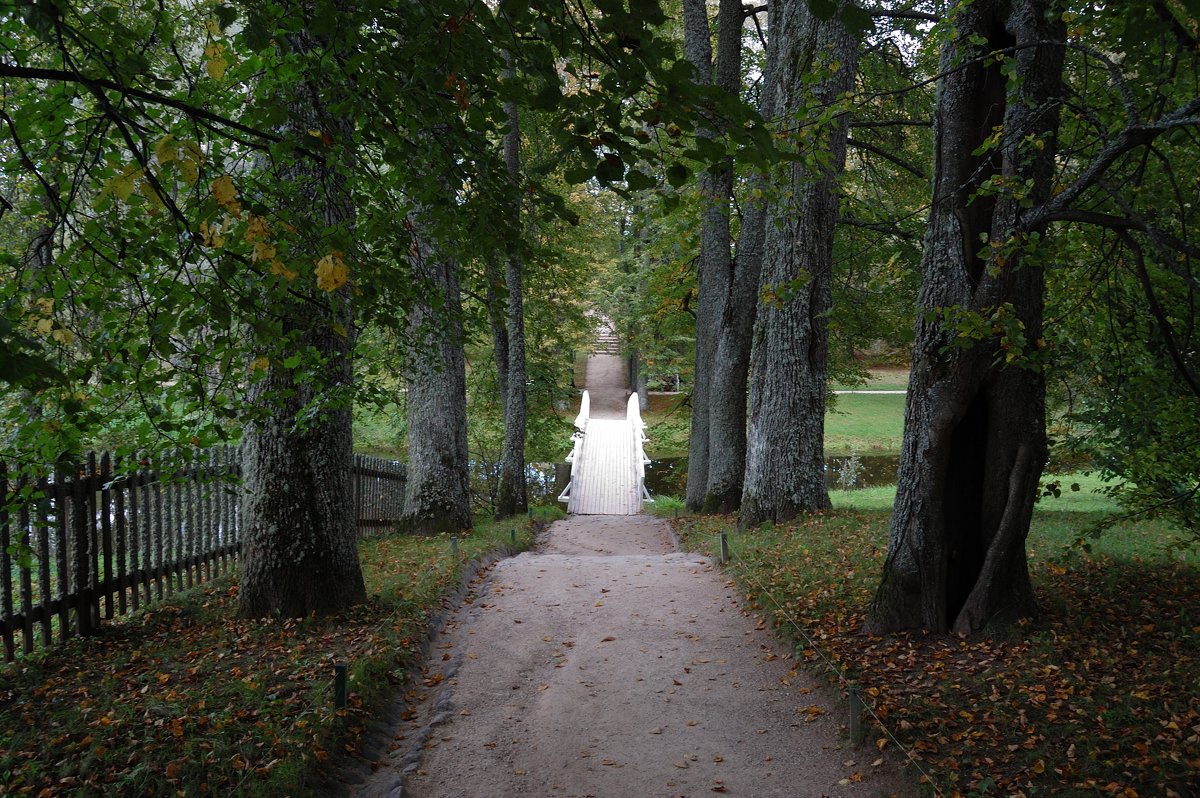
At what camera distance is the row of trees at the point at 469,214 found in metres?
3.49

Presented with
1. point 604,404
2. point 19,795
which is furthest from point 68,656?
point 604,404

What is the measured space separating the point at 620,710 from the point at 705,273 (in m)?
10.8

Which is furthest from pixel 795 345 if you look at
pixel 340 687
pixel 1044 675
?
pixel 340 687

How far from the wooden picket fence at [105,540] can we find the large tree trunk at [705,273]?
8.98 metres

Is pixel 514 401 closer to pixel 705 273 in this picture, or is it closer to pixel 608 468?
pixel 705 273

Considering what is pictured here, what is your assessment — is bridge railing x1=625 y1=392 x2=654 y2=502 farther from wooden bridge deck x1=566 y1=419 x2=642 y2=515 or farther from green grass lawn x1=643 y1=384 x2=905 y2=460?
green grass lawn x1=643 y1=384 x2=905 y2=460

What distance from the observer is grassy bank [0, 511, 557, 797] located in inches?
164

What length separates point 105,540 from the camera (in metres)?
6.75

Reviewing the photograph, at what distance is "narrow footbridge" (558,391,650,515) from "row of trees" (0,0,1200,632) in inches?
531

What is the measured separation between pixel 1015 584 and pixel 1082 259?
369 centimetres

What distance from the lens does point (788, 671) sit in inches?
252

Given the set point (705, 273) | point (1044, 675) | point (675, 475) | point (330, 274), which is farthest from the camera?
point (675, 475)

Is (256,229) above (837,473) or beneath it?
above

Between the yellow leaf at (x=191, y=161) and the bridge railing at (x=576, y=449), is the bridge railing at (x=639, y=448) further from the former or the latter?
the yellow leaf at (x=191, y=161)
